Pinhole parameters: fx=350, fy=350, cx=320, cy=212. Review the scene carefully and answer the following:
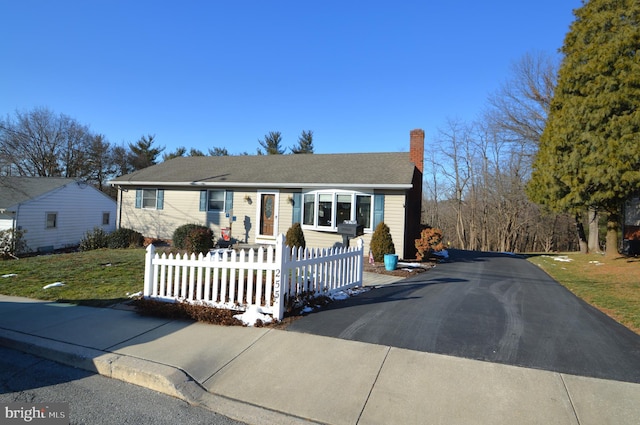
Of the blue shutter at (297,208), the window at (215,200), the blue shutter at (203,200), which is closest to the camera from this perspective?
the blue shutter at (297,208)

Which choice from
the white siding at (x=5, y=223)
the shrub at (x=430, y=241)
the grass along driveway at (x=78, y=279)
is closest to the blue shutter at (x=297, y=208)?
the shrub at (x=430, y=241)

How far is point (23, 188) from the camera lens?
1942 cm

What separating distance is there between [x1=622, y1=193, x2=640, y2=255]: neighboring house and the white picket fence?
14.9 meters

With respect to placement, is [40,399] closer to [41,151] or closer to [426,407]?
[426,407]

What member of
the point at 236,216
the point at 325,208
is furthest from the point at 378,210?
the point at 236,216

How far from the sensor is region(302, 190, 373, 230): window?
13484 mm

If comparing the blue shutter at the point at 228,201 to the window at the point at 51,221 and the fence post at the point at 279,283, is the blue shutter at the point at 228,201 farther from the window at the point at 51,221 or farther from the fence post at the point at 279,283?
the window at the point at 51,221

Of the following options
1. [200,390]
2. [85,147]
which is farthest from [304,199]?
[85,147]

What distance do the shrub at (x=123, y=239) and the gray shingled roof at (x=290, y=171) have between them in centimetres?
266

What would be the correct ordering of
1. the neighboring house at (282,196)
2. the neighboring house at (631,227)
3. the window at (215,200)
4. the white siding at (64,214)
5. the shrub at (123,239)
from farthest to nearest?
the white siding at (64,214) < the window at (215,200) < the shrub at (123,239) < the neighboring house at (631,227) < the neighboring house at (282,196)

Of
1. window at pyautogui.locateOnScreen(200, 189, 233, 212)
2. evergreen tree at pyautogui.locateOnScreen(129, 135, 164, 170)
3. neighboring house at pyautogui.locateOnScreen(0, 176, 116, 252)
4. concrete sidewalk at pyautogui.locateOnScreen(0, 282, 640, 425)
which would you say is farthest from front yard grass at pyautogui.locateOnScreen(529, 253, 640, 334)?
evergreen tree at pyautogui.locateOnScreen(129, 135, 164, 170)

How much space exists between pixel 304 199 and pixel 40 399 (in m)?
11.6

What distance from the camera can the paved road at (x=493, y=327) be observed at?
151 inches

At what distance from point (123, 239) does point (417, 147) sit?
13864 millimetres
